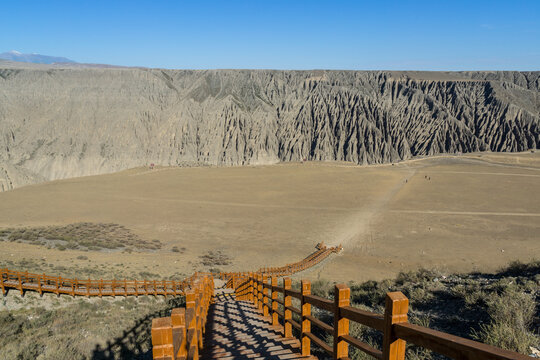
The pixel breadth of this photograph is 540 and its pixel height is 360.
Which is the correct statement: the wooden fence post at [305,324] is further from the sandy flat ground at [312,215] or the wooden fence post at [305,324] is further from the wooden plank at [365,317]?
the sandy flat ground at [312,215]

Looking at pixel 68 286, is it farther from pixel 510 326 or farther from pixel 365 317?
pixel 510 326

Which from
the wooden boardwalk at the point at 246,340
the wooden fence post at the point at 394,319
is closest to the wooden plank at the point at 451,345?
the wooden fence post at the point at 394,319

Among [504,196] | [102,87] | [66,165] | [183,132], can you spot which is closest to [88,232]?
[504,196]

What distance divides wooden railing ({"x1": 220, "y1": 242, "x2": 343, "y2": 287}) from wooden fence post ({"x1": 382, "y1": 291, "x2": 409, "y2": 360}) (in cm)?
1502

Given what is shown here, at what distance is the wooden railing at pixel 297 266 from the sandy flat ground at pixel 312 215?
2.29 ft

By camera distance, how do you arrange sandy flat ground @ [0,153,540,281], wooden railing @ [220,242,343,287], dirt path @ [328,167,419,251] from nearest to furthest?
1. wooden railing @ [220,242,343,287]
2. sandy flat ground @ [0,153,540,281]
3. dirt path @ [328,167,419,251]

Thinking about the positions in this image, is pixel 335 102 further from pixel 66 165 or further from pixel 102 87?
pixel 66 165

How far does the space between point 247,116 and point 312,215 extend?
6711 cm

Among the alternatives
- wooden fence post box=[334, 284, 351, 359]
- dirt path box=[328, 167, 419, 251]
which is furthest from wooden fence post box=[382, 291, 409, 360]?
dirt path box=[328, 167, 419, 251]

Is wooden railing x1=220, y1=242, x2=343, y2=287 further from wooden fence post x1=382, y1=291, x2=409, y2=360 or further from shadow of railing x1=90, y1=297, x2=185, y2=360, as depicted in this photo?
wooden fence post x1=382, y1=291, x2=409, y2=360

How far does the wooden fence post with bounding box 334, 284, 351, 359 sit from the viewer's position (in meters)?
3.42

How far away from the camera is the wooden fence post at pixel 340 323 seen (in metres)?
3.42

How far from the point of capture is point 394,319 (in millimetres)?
2492

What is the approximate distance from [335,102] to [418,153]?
27.7 meters
